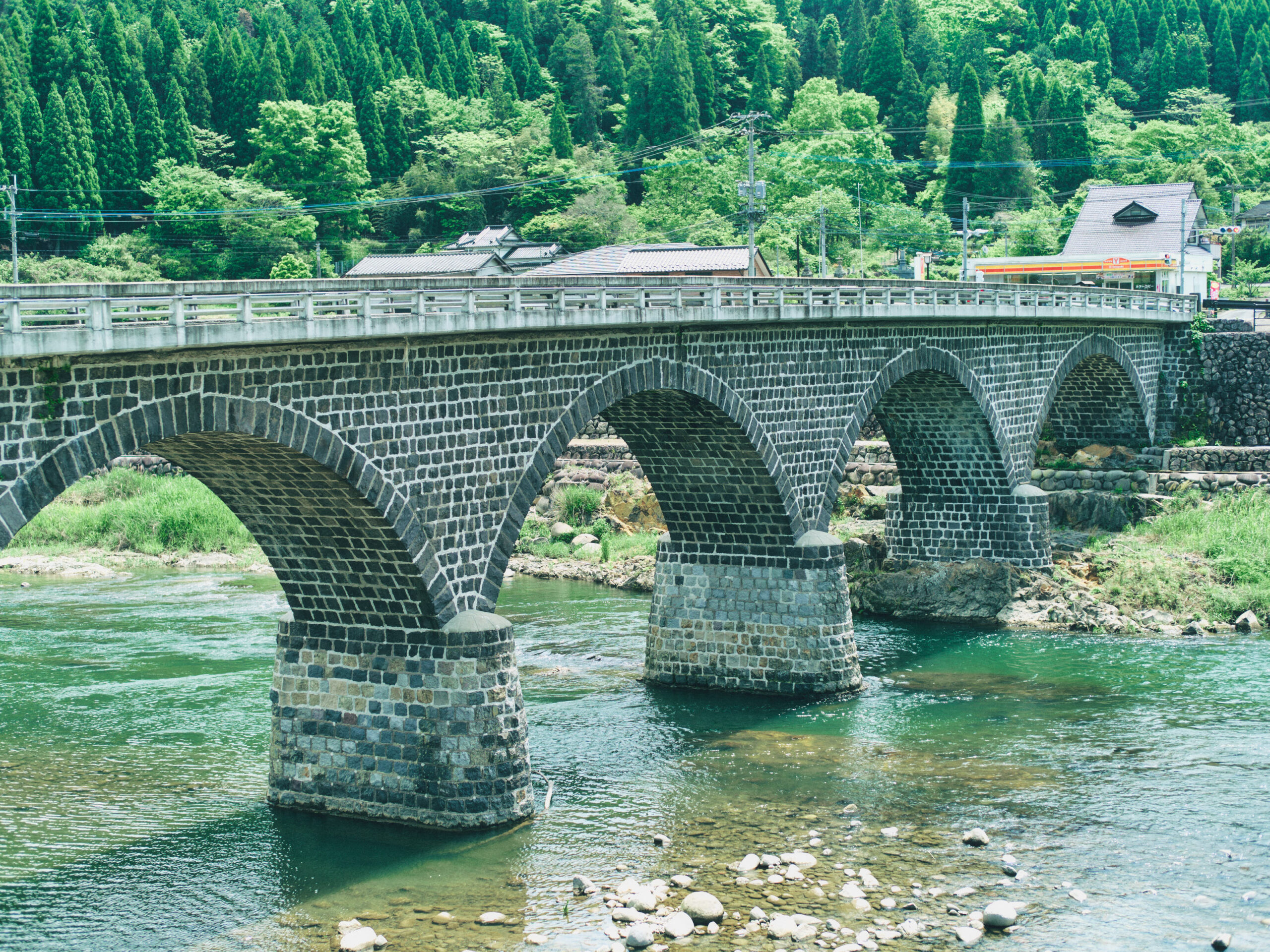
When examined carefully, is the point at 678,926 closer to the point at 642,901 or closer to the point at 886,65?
the point at 642,901

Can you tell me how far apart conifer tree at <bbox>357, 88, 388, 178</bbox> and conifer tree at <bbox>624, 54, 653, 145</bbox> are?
68.1 feet

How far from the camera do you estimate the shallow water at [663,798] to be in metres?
20.0

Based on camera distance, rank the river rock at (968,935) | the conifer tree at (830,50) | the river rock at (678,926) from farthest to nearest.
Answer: the conifer tree at (830,50) < the river rock at (678,926) < the river rock at (968,935)

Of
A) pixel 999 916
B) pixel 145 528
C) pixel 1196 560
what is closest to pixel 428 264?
pixel 145 528

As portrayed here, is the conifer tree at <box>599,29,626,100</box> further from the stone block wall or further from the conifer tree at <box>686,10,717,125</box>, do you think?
the stone block wall

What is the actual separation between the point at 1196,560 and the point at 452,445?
86.5 feet

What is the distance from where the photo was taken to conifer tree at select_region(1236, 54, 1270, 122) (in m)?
122

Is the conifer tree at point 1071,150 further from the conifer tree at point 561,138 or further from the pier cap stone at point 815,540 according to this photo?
the pier cap stone at point 815,540

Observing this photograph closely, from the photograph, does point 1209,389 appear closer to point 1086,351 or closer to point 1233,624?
point 1086,351

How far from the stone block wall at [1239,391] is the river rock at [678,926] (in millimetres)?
42309

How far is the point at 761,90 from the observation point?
120250mm

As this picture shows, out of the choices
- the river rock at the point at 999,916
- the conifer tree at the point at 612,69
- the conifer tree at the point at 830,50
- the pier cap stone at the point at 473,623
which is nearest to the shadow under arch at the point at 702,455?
the pier cap stone at the point at 473,623

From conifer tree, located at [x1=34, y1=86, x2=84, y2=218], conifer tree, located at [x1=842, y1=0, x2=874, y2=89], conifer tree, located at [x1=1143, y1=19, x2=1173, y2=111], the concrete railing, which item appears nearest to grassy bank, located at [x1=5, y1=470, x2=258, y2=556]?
the concrete railing

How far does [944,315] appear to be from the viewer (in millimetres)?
36656
